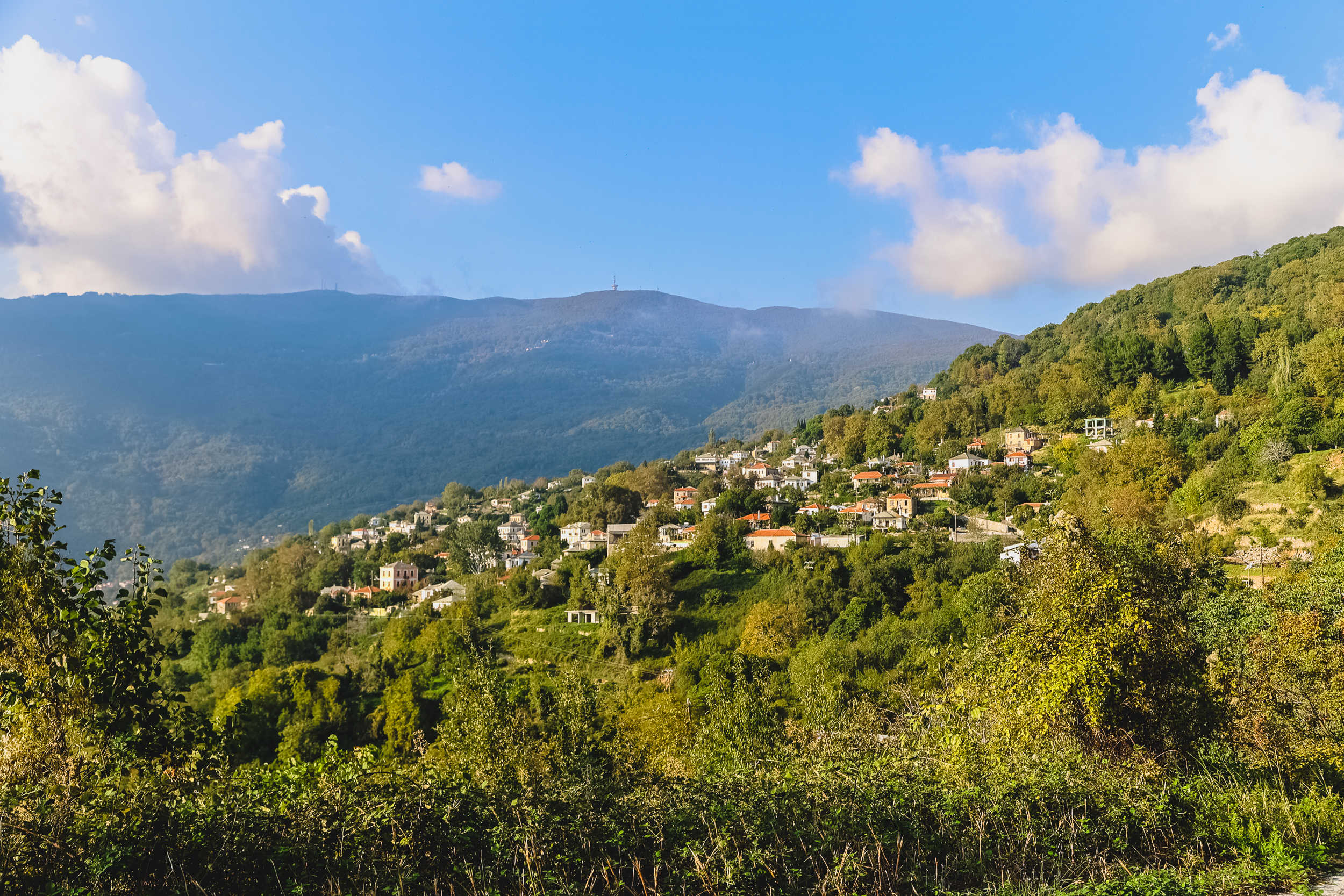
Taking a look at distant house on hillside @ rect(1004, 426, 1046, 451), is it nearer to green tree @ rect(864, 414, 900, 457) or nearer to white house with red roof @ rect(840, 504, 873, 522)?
green tree @ rect(864, 414, 900, 457)

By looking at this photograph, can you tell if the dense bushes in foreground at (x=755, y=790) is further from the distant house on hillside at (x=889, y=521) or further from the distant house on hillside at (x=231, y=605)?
the distant house on hillside at (x=231, y=605)

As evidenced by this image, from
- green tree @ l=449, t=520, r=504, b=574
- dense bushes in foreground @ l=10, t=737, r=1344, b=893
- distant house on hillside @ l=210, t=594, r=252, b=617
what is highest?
dense bushes in foreground @ l=10, t=737, r=1344, b=893

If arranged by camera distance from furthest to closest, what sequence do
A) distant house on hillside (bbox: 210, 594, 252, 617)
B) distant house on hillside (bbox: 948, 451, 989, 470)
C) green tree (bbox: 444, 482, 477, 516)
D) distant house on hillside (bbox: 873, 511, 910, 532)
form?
green tree (bbox: 444, 482, 477, 516)
distant house on hillside (bbox: 948, 451, 989, 470)
distant house on hillside (bbox: 210, 594, 252, 617)
distant house on hillside (bbox: 873, 511, 910, 532)

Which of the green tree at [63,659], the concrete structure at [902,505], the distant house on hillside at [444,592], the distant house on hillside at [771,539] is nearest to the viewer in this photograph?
the green tree at [63,659]

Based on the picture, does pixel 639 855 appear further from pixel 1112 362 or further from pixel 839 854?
pixel 1112 362

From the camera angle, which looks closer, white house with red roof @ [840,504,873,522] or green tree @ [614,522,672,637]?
green tree @ [614,522,672,637]

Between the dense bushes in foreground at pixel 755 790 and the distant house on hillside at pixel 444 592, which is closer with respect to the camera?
the dense bushes in foreground at pixel 755 790

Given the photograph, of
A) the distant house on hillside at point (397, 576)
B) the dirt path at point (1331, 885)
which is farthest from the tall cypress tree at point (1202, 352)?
the dirt path at point (1331, 885)

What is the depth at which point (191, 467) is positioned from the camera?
148250mm

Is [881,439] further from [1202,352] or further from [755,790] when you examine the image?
[755,790]

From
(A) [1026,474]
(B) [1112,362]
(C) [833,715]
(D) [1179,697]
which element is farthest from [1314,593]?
(B) [1112,362]

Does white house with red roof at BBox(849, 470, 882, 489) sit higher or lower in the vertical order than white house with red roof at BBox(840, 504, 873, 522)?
higher

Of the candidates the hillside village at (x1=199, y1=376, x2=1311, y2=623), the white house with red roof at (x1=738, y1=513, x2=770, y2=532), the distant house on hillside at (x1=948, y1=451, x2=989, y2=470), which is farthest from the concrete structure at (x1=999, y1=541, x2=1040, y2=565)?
the distant house on hillside at (x1=948, y1=451, x2=989, y2=470)

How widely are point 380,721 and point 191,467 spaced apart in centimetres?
14185
